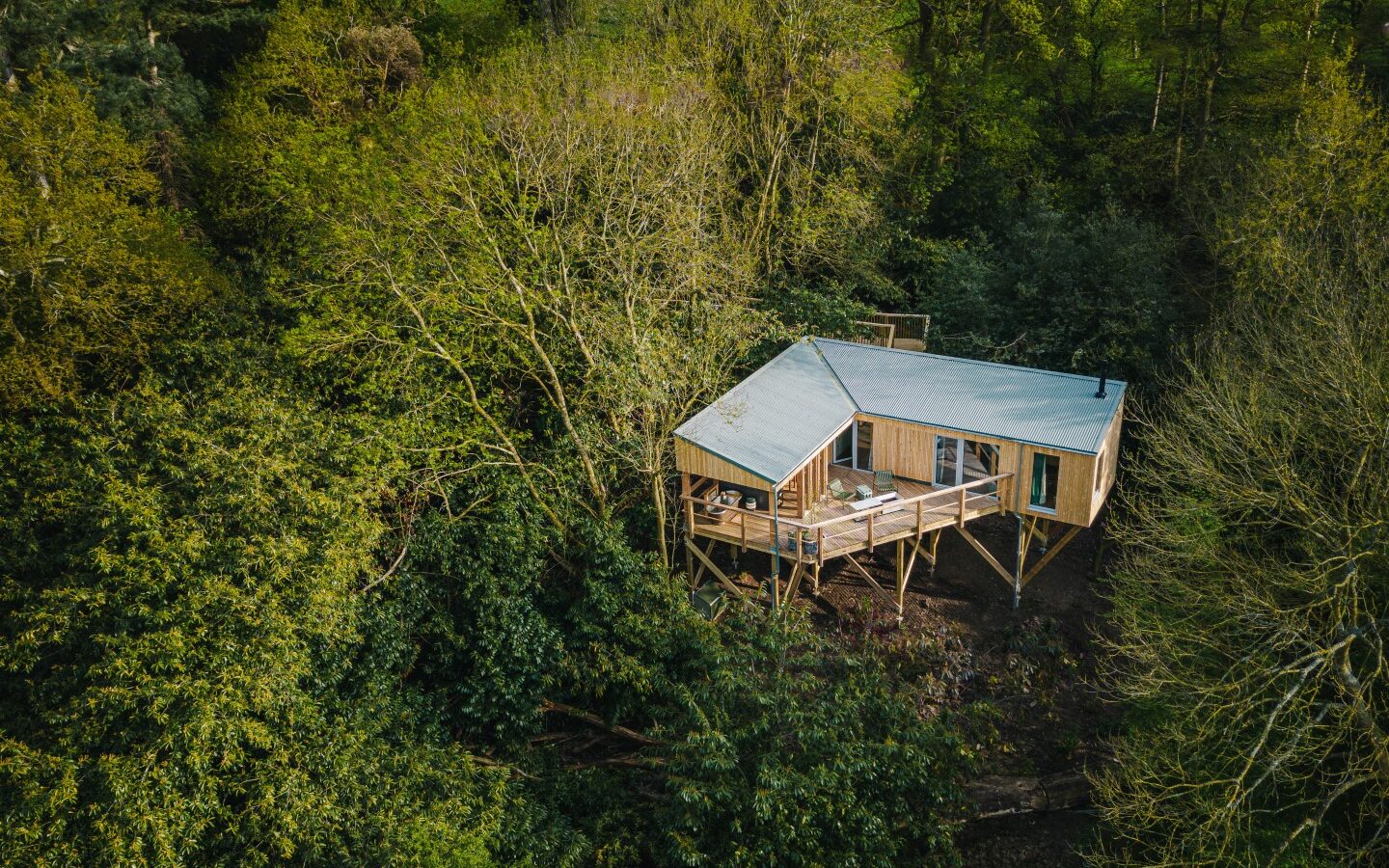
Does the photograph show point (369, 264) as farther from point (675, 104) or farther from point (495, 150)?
point (675, 104)

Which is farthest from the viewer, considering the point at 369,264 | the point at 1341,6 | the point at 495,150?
the point at 1341,6

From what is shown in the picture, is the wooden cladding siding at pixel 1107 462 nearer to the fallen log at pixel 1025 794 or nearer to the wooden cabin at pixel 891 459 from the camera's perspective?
the wooden cabin at pixel 891 459

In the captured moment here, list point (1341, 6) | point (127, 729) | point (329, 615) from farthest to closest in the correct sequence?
1. point (1341, 6)
2. point (329, 615)
3. point (127, 729)

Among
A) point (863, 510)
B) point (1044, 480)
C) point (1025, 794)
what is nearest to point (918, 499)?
point (863, 510)

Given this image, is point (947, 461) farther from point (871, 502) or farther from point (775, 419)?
point (775, 419)

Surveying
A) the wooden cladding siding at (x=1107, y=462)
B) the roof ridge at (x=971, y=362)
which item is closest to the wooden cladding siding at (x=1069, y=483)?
the wooden cladding siding at (x=1107, y=462)

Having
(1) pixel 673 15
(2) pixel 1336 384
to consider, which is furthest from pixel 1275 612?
(1) pixel 673 15

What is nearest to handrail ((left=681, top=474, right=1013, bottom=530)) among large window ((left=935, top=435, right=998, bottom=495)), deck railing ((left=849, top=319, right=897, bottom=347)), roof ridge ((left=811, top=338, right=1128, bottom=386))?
large window ((left=935, top=435, right=998, bottom=495))

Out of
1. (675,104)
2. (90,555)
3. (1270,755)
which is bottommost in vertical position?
(1270,755)
